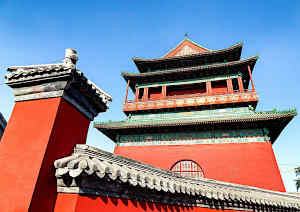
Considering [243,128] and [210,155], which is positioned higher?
[243,128]

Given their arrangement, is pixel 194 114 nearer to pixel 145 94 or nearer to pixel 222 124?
A: pixel 222 124

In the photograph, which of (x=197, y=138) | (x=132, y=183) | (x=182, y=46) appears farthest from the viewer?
(x=182, y=46)

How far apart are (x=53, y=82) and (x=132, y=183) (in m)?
1.73

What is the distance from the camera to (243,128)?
10.3m

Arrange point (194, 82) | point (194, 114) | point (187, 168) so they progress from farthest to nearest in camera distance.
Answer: point (194, 82) → point (194, 114) → point (187, 168)

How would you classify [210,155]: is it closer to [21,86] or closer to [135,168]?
[135,168]

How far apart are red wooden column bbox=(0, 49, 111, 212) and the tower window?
27.8 feet

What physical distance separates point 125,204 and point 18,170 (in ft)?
4.40

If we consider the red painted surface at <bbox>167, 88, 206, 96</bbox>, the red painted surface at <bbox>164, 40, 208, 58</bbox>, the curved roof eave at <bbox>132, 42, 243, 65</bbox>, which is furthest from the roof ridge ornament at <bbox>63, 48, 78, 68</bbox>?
the red painted surface at <bbox>164, 40, 208, 58</bbox>

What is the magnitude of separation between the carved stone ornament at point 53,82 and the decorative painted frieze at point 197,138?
890 cm

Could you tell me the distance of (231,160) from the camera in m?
9.62

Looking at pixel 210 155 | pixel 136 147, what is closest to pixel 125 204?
pixel 210 155

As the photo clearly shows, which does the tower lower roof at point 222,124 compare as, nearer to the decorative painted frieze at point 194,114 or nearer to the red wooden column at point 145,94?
the decorative painted frieze at point 194,114

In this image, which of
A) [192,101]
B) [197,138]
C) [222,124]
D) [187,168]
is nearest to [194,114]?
[192,101]
